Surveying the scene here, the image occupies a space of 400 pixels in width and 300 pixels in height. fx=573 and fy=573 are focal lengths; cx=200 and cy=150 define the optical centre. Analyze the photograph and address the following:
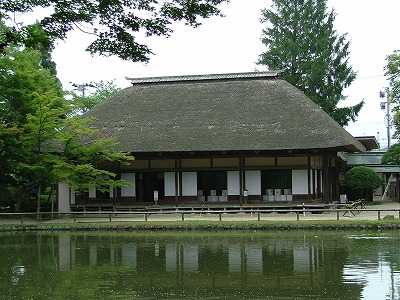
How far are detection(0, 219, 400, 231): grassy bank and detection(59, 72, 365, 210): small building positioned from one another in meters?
5.31

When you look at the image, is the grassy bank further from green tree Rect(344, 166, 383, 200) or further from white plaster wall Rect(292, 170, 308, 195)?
green tree Rect(344, 166, 383, 200)

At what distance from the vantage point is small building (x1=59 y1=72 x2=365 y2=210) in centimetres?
2908

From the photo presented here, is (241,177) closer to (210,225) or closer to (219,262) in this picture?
(210,225)

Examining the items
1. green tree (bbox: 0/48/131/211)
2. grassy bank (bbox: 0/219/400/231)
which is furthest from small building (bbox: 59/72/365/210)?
grassy bank (bbox: 0/219/400/231)

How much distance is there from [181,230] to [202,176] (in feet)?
24.7

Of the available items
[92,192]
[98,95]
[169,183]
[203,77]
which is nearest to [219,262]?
[169,183]

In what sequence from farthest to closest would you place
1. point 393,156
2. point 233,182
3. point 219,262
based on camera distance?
point 393,156
point 233,182
point 219,262

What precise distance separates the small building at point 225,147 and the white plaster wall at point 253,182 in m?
0.05

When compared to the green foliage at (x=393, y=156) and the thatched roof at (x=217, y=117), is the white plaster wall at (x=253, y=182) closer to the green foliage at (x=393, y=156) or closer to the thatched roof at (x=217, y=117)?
the thatched roof at (x=217, y=117)

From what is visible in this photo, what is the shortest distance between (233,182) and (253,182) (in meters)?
1.08

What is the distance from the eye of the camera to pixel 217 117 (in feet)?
103

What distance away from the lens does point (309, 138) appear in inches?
1114

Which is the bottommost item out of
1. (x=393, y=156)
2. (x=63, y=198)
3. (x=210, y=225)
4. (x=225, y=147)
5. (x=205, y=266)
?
(x=205, y=266)

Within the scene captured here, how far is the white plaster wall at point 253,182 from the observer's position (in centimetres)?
3030
